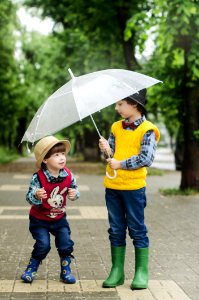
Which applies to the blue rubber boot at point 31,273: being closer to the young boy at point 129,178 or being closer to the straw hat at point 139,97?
the young boy at point 129,178

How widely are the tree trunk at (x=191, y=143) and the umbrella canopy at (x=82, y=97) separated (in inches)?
375

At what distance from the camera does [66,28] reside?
31.7m

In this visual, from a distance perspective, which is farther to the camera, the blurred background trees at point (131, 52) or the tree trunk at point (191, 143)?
the tree trunk at point (191, 143)

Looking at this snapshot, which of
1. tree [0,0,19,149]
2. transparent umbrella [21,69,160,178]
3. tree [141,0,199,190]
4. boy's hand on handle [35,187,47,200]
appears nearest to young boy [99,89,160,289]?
transparent umbrella [21,69,160,178]

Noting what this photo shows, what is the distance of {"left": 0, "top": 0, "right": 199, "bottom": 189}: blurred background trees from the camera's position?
1356cm

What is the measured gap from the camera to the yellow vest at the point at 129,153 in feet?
17.4

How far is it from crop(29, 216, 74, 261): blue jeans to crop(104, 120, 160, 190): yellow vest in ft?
1.97

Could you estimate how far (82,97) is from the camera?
516cm

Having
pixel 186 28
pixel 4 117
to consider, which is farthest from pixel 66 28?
pixel 186 28

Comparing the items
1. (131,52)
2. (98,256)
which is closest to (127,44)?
(131,52)

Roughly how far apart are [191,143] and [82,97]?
33.1 feet

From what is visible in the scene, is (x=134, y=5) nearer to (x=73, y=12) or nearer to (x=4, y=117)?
(x=73, y=12)

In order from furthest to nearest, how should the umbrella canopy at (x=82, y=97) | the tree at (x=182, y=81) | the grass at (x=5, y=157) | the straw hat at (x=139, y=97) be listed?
the grass at (x=5, y=157) < the tree at (x=182, y=81) < the straw hat at (x=139, y=97) < the umbrella canopy at (x=82, y=97)

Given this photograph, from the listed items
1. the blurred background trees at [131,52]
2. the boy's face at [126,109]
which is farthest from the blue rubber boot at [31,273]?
the blurred background trees at [131,52]
